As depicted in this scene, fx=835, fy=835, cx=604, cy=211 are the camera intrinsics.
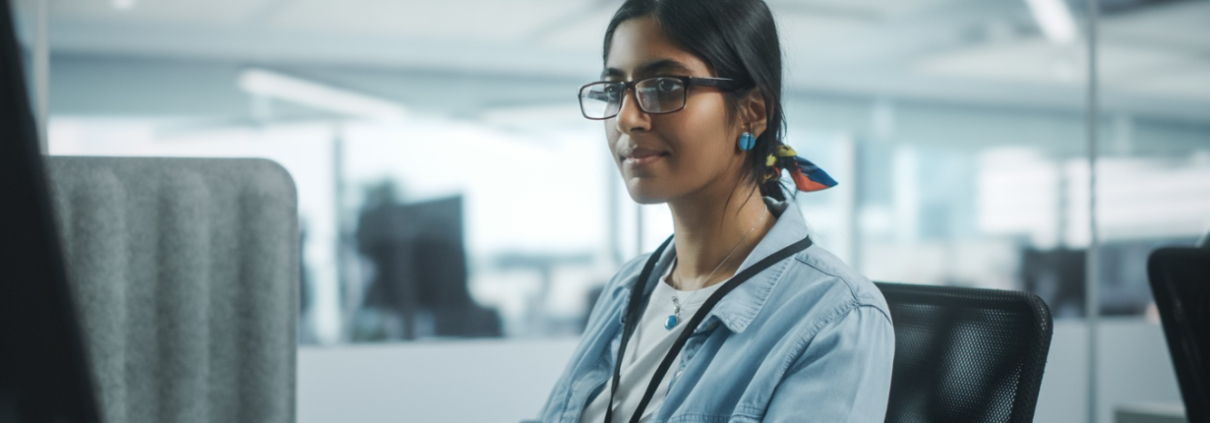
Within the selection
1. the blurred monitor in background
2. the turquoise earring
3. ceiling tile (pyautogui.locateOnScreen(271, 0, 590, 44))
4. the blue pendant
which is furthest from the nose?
ceiling tile (pyautogui.locateOnScreen(271, 0, 590, 44))

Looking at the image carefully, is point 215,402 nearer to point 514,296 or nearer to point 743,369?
point 743,369

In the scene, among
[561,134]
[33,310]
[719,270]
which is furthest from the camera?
[561,134]

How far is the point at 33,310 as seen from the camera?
28cm

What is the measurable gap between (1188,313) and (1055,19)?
12.9 ft

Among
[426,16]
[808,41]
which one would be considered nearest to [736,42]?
[426,16]

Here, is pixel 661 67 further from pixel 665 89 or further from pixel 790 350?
pixel 790 350

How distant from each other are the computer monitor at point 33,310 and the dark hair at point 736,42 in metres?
0.87

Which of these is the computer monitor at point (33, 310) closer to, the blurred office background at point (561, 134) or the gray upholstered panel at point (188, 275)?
the gray upholstered panel at point (188, 275)

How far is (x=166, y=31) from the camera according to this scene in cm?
398

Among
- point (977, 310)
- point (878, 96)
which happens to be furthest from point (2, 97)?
→ point (878, 96)

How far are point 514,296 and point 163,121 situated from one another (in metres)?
2.03

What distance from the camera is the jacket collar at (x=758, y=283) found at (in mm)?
996

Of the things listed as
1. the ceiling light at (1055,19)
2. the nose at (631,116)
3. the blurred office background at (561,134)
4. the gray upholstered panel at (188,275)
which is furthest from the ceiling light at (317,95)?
the gray upholstered panel at (188,275)

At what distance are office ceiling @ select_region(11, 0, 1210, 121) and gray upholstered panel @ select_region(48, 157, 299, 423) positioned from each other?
3.29 meters
